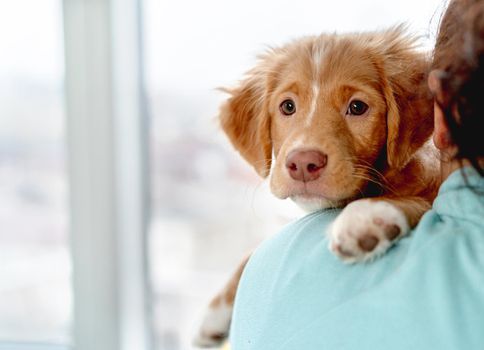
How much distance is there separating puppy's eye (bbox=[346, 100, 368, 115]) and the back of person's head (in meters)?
0.46

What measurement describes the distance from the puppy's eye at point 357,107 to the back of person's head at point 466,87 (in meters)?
0.46

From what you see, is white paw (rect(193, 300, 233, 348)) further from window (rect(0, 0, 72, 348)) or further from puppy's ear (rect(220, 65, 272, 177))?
window (rect(0, 0, 72, 348))

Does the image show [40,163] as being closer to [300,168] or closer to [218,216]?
[218,216]

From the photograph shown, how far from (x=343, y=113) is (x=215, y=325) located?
57 cm

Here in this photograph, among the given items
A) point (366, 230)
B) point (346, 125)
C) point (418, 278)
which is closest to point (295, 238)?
point (366, 230)

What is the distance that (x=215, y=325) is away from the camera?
1.54m

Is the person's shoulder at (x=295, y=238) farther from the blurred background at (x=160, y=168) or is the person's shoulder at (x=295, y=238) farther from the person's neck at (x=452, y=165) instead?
the blurred background at (x=160, y=168)

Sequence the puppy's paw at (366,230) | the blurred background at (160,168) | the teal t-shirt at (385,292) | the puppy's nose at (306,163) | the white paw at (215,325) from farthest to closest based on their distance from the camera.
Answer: the blurred background at (160,168), the white paw at (215,325), the puppy's nose at (306,163), the puppy's paw at (366,230), the teal t-shirt at (385,292)

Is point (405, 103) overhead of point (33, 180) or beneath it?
overhead

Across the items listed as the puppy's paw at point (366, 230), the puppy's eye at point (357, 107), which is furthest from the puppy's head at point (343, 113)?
the puppy's paw at point (366, 230)

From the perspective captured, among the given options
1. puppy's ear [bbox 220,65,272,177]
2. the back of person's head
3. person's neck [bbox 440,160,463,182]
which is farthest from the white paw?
the back of person's head

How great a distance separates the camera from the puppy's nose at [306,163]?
124 centimetres

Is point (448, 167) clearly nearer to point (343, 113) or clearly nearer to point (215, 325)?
point (343, 113)

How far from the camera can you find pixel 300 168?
1.25 metres
